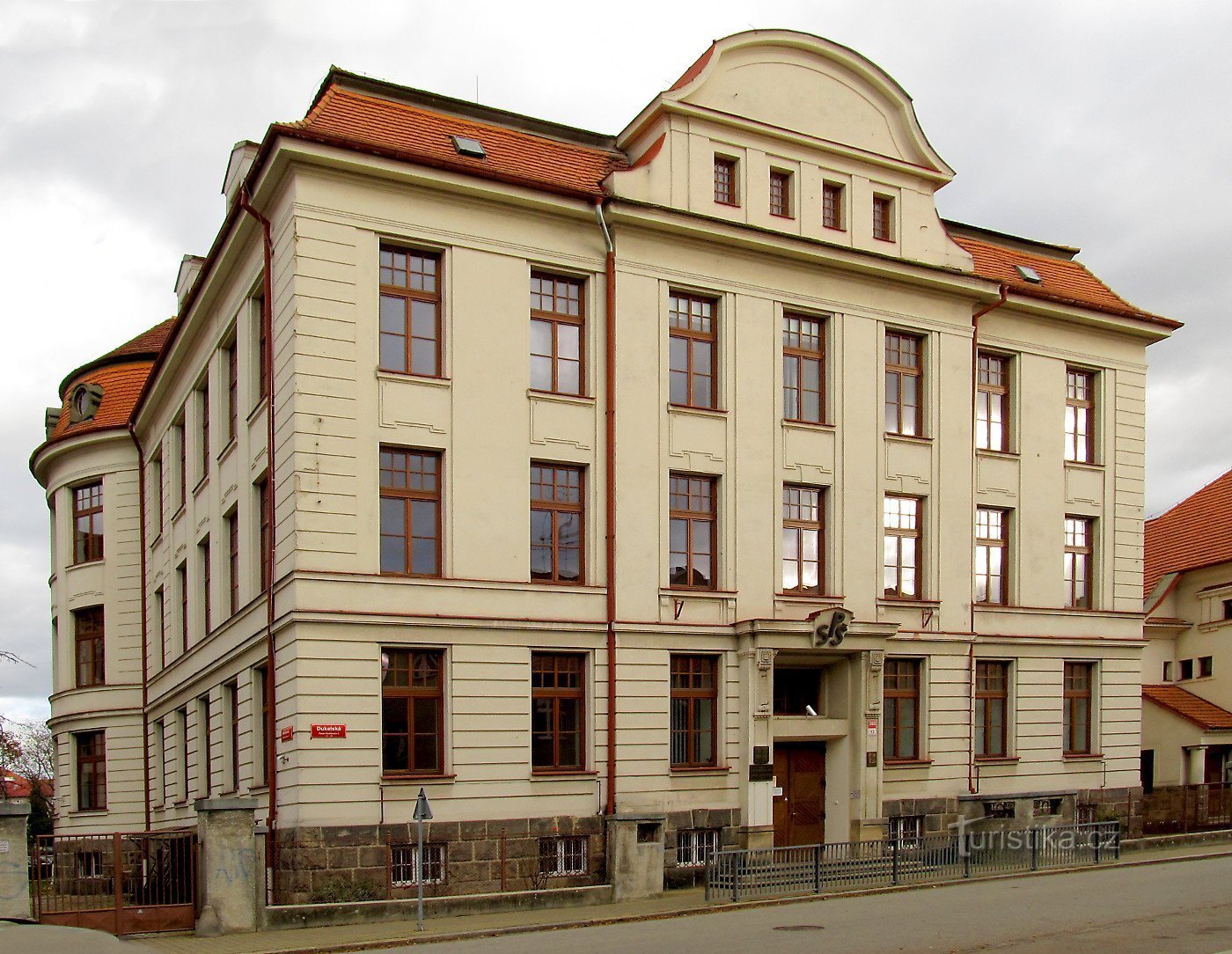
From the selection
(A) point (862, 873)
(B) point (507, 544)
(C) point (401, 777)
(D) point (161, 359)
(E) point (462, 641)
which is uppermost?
(D) point (161, 359)

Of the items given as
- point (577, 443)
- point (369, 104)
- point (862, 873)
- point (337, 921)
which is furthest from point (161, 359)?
point (862, 873)

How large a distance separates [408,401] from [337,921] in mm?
8285

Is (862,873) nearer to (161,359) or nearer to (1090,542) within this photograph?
(1090,542)

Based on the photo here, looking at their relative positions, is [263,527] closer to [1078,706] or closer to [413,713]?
[413,713]

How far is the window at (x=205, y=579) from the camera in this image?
1163 inches

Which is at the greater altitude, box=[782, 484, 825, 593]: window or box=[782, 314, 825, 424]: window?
box=[782, 314, 825, 424]: window

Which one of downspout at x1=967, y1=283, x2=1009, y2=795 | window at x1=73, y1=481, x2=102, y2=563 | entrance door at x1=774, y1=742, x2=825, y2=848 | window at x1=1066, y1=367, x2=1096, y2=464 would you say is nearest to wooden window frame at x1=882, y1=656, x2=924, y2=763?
downspout at x1=967, y1=283, x2=1009, y2=795

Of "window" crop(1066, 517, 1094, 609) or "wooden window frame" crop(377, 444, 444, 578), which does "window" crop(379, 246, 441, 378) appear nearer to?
"wooden window frame" crop(377, 444, 444, 578)

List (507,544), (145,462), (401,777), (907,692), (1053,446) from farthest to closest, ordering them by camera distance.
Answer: (145,462) → (1053,446) → (907,692) → (507,544) → (401,777)

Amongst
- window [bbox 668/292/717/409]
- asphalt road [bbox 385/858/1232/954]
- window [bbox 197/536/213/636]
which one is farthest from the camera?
window [bbox 197/536/213/636]

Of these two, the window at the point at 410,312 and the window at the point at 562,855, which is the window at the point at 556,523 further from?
the window at the point at 562,855

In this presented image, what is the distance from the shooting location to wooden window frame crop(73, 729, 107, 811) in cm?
3631

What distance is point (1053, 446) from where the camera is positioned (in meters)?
30.5

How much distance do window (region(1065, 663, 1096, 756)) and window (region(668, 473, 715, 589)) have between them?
9607 mm
